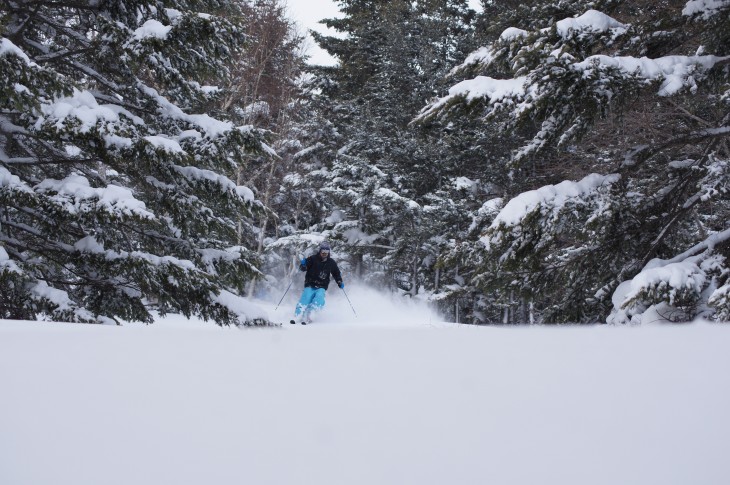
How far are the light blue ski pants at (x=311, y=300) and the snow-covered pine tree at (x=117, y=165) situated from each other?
143 inches

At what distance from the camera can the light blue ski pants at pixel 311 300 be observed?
11875 millimetres

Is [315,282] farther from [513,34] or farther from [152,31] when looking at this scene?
[513,34]

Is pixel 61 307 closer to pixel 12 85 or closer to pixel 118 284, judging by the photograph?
pixel 118 284

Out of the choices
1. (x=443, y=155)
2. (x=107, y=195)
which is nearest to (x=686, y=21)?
(x=107, y=195)

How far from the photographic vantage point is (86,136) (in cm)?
600

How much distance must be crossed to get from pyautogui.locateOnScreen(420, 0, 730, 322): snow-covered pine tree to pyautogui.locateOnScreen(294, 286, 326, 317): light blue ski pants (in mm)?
4614

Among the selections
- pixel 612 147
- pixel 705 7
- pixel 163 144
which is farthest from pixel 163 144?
pixel 612 147

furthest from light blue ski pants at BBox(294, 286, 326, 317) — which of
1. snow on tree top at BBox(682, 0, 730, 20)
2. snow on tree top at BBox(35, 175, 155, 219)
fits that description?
snow on tree top at BBox(682, 0, 730, 20)

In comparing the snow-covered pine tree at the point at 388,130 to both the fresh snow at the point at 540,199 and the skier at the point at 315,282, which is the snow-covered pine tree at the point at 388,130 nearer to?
the skier at the point at 315,282

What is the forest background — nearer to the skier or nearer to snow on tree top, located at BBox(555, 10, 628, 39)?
snow on tree top, located at BBox(555, 10, 628, 39)

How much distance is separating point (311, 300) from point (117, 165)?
597cm

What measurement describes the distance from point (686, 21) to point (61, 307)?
25.2 feet

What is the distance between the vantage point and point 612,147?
8188 mm

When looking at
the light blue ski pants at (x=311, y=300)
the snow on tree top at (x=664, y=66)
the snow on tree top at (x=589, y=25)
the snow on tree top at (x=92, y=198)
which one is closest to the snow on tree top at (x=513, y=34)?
the snow on tree top at (x=589, y=25)
